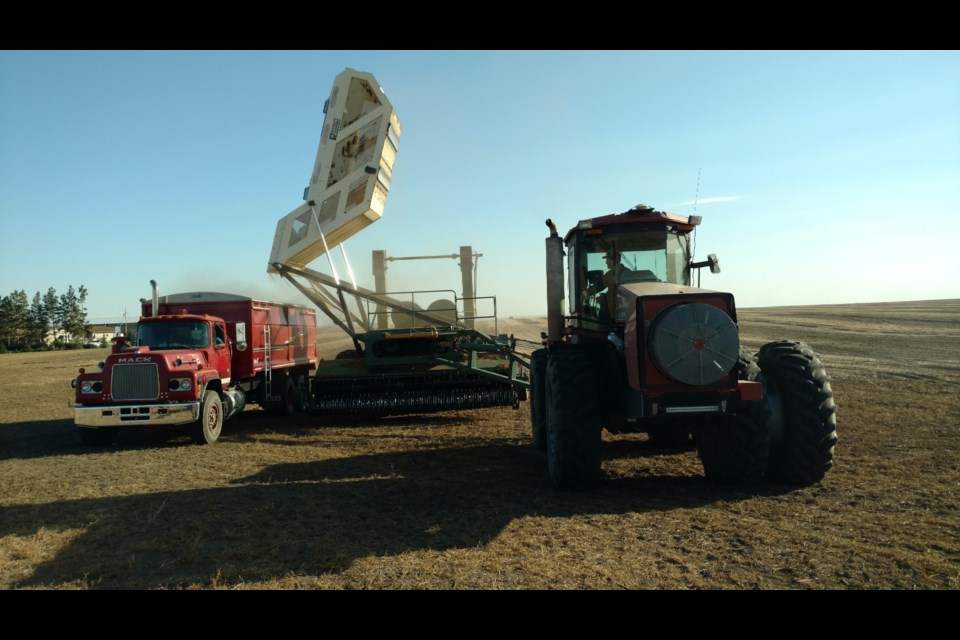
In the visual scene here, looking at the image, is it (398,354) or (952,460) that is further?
(398,354)

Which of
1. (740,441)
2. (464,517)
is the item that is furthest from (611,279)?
(464,517)

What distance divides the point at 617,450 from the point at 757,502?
3038mm

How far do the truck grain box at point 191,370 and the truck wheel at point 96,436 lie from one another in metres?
0.01

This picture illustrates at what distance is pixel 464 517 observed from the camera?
5.98m

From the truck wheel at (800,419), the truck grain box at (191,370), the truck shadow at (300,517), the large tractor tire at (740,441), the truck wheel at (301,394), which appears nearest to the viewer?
the truck shadow at (300,517)

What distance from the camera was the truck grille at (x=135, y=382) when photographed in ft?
34.6

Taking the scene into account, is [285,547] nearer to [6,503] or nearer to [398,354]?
[6,503]

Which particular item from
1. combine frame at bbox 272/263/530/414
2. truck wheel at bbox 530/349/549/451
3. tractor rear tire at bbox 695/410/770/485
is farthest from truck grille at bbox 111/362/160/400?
tractor rear tire at bbox 695/410/770/485

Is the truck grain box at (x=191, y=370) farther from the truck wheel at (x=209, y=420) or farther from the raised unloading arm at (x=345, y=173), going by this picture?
the raised unloading arm at (x=345, y=173)

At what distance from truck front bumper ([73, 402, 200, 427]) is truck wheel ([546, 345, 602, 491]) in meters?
6.70

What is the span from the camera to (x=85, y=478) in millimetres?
8297

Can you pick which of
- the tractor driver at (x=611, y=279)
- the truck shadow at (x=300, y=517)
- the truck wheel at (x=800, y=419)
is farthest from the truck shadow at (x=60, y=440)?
the truck wheel at (x=800, y=419)

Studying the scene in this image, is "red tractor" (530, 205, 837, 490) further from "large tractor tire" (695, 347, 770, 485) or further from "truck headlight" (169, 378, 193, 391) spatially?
"truck headlight" (169, 378, 193, 391)
